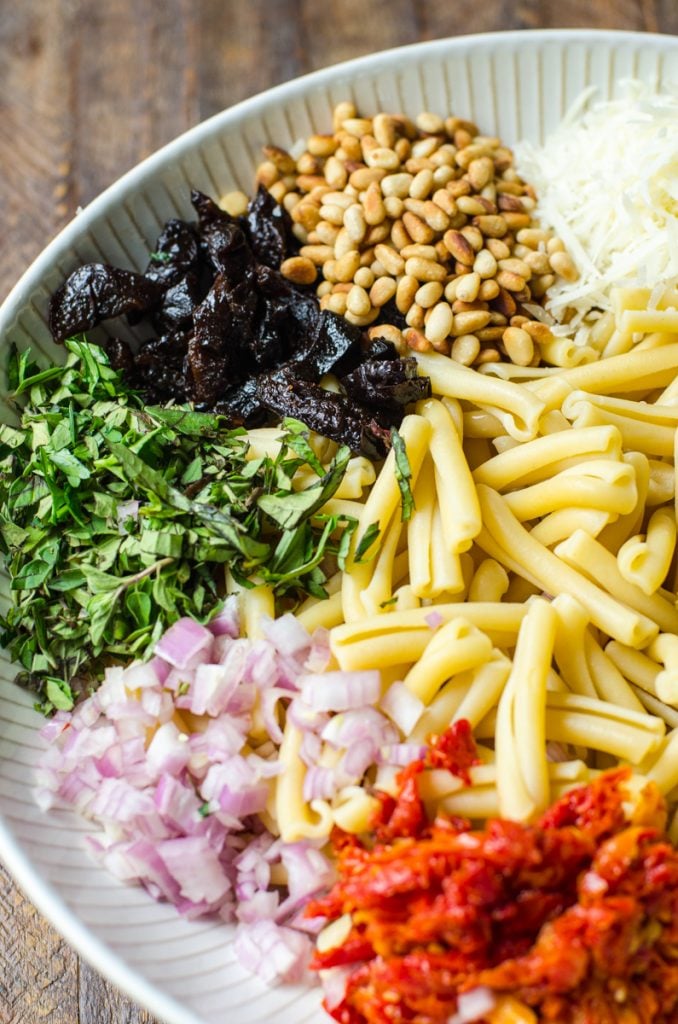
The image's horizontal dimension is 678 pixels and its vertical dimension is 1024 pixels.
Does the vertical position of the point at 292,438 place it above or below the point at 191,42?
below

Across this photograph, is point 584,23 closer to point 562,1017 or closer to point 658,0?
point 658,0

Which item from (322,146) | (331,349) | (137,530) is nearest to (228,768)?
(137,530)

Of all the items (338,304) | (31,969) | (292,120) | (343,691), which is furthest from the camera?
(292,120)

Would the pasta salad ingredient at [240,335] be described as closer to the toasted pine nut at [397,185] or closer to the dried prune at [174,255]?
the dried prune at [174,255]

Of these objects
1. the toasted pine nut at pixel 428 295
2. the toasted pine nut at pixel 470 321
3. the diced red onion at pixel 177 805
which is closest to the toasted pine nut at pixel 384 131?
the toasted pine nut at pixel 428 295

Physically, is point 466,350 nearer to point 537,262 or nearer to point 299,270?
point 537,262

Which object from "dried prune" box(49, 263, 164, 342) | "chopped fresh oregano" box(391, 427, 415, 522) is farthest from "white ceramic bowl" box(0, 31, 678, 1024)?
"chopped fresh oregano" box(391, 427, 415, 522)

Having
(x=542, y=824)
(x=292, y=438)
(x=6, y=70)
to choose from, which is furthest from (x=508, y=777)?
(x=6, y=70)
